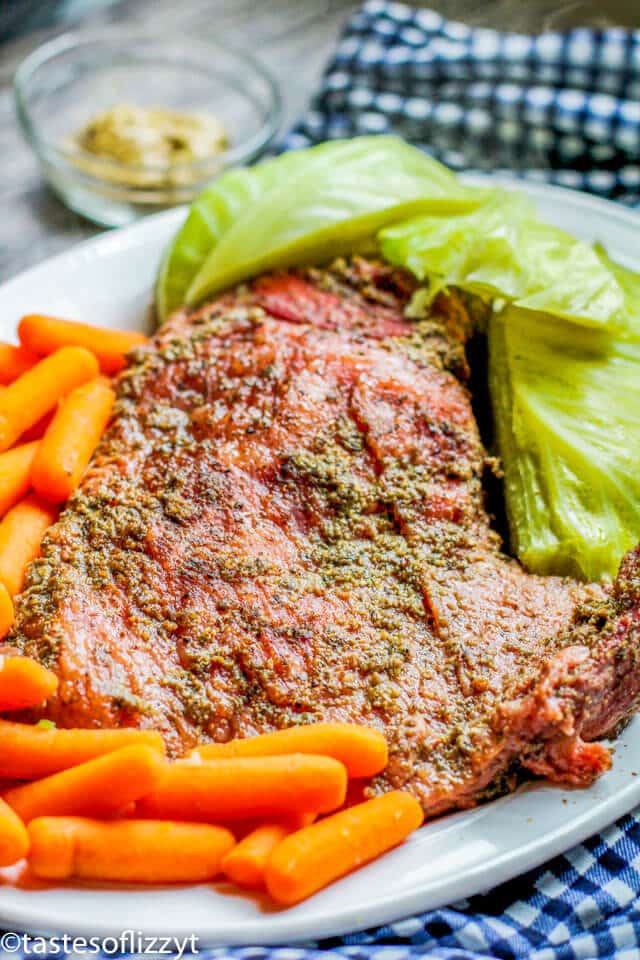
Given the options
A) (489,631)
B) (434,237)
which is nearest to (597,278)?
(434,237)

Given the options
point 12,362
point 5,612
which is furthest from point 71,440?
point 5,612

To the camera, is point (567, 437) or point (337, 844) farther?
point (567, 437)

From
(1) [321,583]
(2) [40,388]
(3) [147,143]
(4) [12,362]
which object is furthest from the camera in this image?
(3) [147,143]

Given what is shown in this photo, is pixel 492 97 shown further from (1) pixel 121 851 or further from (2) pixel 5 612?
(1) pixel 121 851

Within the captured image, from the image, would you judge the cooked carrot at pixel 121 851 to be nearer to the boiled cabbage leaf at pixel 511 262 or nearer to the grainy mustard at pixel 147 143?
the boiled cabbage leaf at pixel 511 262

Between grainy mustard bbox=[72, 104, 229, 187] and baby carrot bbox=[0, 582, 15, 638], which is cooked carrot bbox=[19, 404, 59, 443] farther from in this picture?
grainy mustard bbox=[72, 104, 229, 187]

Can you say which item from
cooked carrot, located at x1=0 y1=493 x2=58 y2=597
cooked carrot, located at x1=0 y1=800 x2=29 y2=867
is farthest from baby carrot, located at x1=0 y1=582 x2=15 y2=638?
cooked carrot, located at x1=0 y1=800 x2=29 y2=867
